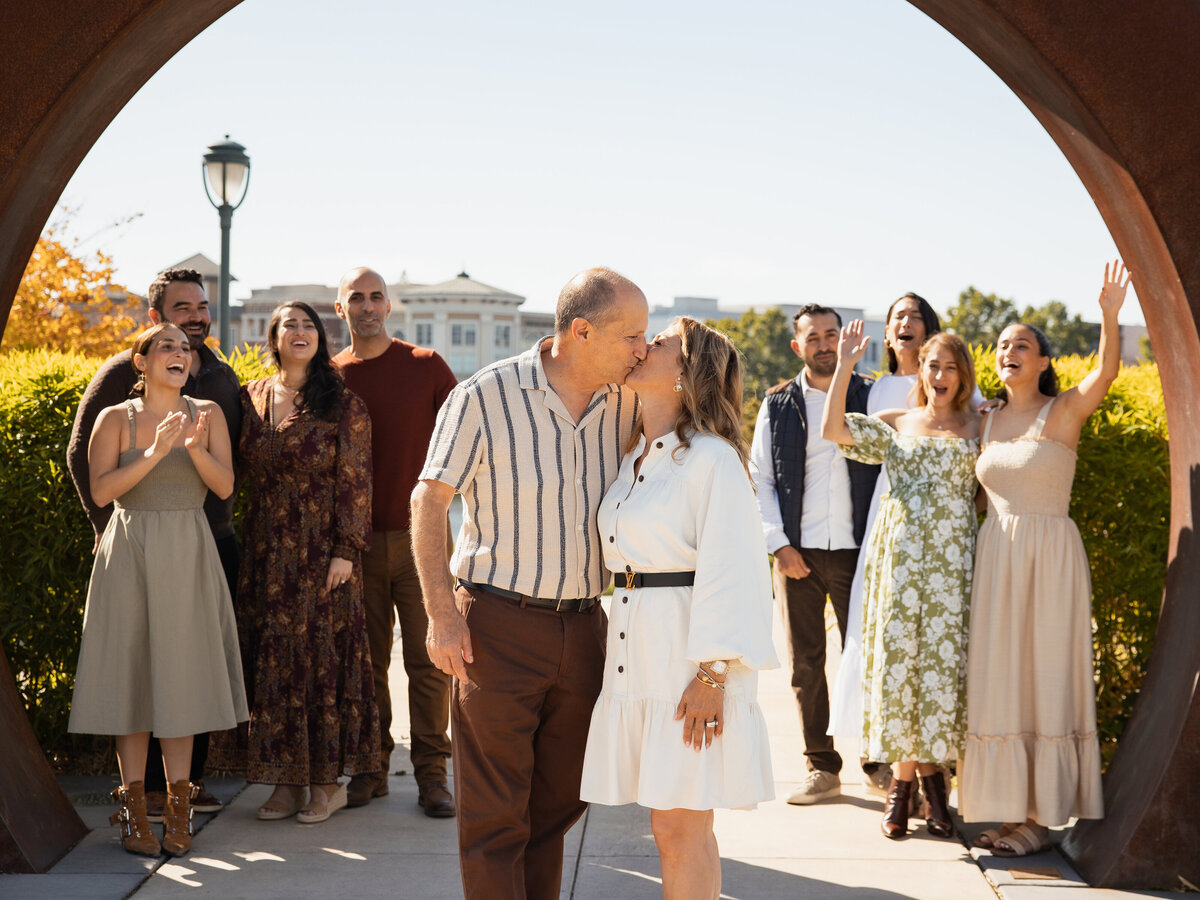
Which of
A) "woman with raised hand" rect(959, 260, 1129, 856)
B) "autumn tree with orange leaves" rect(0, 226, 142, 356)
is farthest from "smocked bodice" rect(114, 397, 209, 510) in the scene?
"autumn tree with orange leaves" rect(0, 226, 142, 356)

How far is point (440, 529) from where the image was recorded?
11.4 ft

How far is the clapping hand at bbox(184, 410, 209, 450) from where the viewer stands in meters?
4.75

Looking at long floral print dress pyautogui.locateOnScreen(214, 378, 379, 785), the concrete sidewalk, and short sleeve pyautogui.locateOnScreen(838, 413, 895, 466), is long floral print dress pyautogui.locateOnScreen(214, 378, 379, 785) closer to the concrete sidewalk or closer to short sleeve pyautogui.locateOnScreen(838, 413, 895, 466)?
the concrete sidewalk

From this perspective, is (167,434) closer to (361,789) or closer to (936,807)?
(361,789)

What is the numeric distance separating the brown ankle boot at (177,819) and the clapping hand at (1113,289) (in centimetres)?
394

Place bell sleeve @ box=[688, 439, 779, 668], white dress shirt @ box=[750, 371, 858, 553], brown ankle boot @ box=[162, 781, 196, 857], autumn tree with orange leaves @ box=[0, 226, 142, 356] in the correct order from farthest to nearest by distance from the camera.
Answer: autumn tree with orange leaves @ box=[0, 226, 142, 356]
white dress shirt @ box=[750, 371, 858, 553]
brown ankle boot @ box=[162, 781, 196, 857]
bell sleeve @ box=[688, 439, 779, 668]

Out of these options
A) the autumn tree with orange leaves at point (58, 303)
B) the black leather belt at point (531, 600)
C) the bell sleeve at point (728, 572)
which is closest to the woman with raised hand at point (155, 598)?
the black leather belt at point (531, 600)

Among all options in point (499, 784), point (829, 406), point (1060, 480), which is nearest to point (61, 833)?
point (499, 784)

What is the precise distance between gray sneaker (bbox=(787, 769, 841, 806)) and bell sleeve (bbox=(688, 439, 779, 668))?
2.28m

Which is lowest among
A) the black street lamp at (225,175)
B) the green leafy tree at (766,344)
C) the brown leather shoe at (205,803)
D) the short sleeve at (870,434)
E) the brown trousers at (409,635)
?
the brown leather shoe at (205,803)

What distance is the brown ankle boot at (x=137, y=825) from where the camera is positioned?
4.66 m

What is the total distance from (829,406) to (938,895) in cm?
190

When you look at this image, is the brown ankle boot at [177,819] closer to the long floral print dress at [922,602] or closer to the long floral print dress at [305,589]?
the long floral print dress at [305,589]

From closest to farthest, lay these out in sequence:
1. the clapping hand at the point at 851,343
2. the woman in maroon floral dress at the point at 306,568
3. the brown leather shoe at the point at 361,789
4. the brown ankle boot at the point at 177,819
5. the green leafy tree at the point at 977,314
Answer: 1. the brown ankle boot at the point at 177,819
2. the clapping hand at the point at 851,343
3. the woman in maroon floral dress at the point at 306,568
4. the brown leather shoe at the point at 361,789
5. the green leafy tree at the point at 977,314
